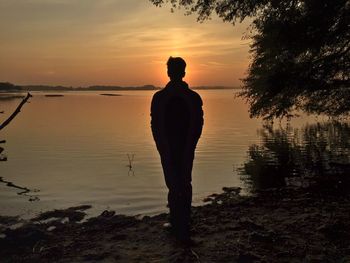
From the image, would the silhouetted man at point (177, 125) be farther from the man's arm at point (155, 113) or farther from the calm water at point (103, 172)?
the calm water at point (103, 172)

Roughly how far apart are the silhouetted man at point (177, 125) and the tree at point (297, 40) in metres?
9.57

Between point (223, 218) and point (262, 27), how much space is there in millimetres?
9407

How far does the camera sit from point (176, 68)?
8039 mm

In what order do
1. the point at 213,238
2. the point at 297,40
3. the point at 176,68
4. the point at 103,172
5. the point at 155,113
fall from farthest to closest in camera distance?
the point at 103,172
the point at 297,40
the point at 213,238
the point at 176,68
the point at 155,113

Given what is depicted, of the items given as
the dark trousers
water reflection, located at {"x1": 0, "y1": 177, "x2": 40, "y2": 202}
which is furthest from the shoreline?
water reflection, located at {"x1": 0, "y1": 177, "x2": 40, "y2": 202}

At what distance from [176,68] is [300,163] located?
20519 mm

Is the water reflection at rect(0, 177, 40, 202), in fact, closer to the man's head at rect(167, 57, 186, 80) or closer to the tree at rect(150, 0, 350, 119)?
the tree at rect(150, 0, 350, 119)

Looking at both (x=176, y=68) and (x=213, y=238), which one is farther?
(x=213, y=238)

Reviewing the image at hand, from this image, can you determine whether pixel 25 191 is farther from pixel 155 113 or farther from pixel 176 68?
pixel 176 68

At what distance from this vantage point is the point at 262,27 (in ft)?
58.0

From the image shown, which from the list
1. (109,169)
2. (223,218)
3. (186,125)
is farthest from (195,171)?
(186,125)

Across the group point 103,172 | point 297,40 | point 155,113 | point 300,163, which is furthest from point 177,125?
point 300,163

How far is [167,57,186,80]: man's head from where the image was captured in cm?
802

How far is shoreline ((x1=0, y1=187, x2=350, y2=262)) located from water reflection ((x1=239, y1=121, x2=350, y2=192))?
254 inches
